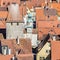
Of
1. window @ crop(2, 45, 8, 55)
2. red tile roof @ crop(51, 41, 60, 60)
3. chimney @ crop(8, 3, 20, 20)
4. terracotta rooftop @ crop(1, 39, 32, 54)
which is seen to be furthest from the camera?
chimney @ crop(8, 3, 20, 20)

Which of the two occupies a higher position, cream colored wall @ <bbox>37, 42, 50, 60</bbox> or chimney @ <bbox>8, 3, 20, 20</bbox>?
chimney @ <bbox>8, 3, 20, 20</bbox>

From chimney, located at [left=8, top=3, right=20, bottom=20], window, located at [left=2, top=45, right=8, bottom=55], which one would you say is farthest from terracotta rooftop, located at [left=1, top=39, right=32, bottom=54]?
chimney, located at [left=8, top=3, right=20, bottom=20]

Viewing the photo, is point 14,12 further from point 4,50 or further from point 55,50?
point 55,50

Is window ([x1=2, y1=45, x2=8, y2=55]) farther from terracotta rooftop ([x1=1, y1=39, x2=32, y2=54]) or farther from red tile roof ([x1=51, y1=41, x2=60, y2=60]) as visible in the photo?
red tile roof ([x1=51, y1=41, x2=60, y2=60])

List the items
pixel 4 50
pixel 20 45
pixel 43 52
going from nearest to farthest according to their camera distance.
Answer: pixel 4 50
pixel 43 52
pixel 20 45

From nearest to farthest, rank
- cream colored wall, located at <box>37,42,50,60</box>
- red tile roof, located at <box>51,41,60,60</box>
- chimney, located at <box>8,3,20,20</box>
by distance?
1. red tile roof, located at <box>51,41,60,60</box>
2. cream colored wall, located at <box>37,42,50,60</box>
3. chimney, located at <box>8,3,20,20</box>

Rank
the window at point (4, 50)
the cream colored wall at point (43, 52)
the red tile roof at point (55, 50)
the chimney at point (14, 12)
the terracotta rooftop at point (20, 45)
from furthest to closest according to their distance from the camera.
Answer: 1. the chimney at point (14, 12)
2. the terracotta rooftop at point (20, 45)
3. the cream colored wall at point (43, 52)
4. the window at point (4, 50)
5. the red tile roof at point (55, 50)

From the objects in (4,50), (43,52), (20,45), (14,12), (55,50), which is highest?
(14,12)

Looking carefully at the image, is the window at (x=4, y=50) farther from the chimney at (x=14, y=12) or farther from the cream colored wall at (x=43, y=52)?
the chimney at (x=14, y=12)

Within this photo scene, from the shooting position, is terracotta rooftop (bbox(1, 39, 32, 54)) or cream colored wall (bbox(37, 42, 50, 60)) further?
terracotta rooftop (bbox(1, 39, 32, 54))

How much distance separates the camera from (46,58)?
4475 centimetres

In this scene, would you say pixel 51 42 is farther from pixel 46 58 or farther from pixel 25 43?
pixel 25 43

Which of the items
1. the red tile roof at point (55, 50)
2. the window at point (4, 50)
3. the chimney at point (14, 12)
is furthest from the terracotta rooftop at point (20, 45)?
the chimney at point (14, 12)

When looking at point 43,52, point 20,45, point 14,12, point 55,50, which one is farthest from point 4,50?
point 14,12
